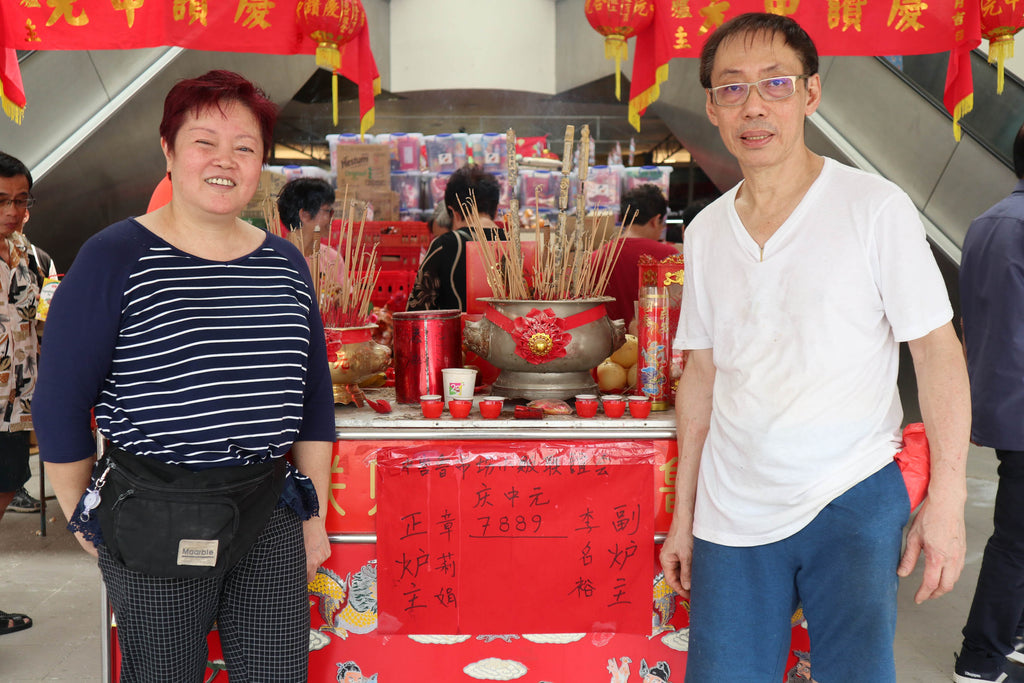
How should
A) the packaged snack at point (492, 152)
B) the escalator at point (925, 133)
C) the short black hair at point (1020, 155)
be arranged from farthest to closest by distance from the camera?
the packaged snack at point (492, 152) → the escalator at point (925, 133) → the short black hair at point (1020, 155)

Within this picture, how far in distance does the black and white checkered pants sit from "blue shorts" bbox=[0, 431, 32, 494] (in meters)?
1.52

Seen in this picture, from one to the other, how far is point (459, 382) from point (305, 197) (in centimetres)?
226

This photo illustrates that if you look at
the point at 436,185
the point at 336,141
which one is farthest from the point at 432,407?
the point at 336,141

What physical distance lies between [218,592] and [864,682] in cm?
110

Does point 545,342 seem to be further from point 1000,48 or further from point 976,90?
point 976,90

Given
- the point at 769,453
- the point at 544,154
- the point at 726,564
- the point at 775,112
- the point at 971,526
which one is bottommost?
the point at 971,526

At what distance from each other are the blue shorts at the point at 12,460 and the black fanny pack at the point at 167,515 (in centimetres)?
159

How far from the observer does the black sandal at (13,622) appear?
288 cm

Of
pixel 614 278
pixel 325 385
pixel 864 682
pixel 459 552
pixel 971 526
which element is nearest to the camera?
pixel 864 682

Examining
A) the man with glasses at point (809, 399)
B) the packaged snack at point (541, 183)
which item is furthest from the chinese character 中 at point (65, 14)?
the packaged snack at point (541, 183)

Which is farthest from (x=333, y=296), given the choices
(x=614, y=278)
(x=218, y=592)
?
(x=614, y=278)

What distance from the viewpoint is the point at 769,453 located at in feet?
4.56

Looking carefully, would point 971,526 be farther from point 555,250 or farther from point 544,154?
point 544,154

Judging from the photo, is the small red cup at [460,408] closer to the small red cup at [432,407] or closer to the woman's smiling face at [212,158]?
the small red cup at [432,407]
